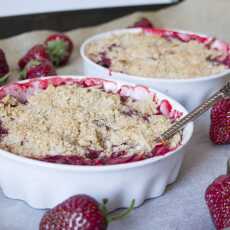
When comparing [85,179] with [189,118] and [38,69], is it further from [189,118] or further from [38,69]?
[38,69]

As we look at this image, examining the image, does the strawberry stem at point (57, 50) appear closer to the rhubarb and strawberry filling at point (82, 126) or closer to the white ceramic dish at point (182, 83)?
the white ceramic dish at point (182, 83)

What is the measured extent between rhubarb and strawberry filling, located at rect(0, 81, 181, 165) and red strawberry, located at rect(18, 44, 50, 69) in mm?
334

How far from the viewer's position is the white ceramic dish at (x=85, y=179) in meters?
0.84

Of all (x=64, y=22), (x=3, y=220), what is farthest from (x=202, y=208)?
(x=64, y=22)

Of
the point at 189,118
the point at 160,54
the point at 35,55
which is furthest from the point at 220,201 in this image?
the point at 35,55

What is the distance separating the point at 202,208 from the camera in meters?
0.95

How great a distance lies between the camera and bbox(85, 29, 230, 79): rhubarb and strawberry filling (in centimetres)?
132

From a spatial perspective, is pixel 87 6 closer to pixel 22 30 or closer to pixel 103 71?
pixel 22 30

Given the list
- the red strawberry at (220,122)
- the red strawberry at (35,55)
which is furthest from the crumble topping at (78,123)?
the red strawberry at (35,55)

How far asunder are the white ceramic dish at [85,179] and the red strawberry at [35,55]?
23.1 inches

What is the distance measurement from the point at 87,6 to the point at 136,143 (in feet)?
3.00

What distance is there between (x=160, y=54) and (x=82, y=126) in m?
0.50

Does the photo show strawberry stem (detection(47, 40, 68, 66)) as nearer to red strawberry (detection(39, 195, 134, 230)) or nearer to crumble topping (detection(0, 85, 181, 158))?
crumble topping (detection(0, 85, 181, 158))

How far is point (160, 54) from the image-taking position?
1.42 metres
